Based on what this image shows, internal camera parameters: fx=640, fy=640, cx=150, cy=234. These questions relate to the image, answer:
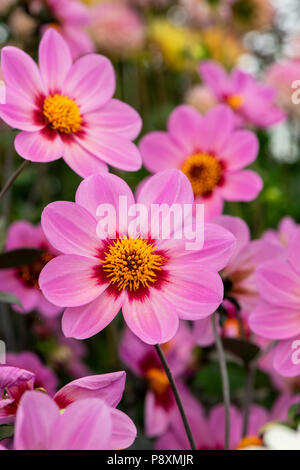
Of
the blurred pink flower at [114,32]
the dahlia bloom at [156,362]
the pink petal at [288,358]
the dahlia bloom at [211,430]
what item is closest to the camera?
the pink petal at [288,358]

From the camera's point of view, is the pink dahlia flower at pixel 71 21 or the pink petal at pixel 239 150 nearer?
the pink petal at pixel 239 150

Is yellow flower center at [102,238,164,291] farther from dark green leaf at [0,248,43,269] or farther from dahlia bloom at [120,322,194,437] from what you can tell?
dahlia bloom at [120,322,194,437]

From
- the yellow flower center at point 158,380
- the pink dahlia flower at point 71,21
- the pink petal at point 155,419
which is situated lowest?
the pink petal at point 155,419

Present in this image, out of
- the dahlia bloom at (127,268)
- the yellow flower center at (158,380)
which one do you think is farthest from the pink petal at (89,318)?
the yellow flower center at (158,380)

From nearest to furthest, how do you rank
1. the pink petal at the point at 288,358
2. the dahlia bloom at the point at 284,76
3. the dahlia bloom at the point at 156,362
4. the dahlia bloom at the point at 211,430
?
the pink petal at the point at 288,358 < the dahlia bloom at the point at 211,430 < the dahlia bloom at the point at 156,362 < the dahlia bloom at the point at 284,76

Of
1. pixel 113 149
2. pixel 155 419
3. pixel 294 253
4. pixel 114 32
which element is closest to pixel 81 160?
pixel 113 149

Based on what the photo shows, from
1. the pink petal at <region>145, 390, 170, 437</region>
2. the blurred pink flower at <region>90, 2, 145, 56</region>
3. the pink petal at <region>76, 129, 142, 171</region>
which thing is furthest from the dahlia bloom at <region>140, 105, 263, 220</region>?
the blurred pink flower at <region>90, 2, 145, 56</region>

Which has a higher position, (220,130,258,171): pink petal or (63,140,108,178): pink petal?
(63,140,108,178): pink petal

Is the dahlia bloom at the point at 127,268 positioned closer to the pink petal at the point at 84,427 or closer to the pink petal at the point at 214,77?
the pink petal at the point at 84,427
